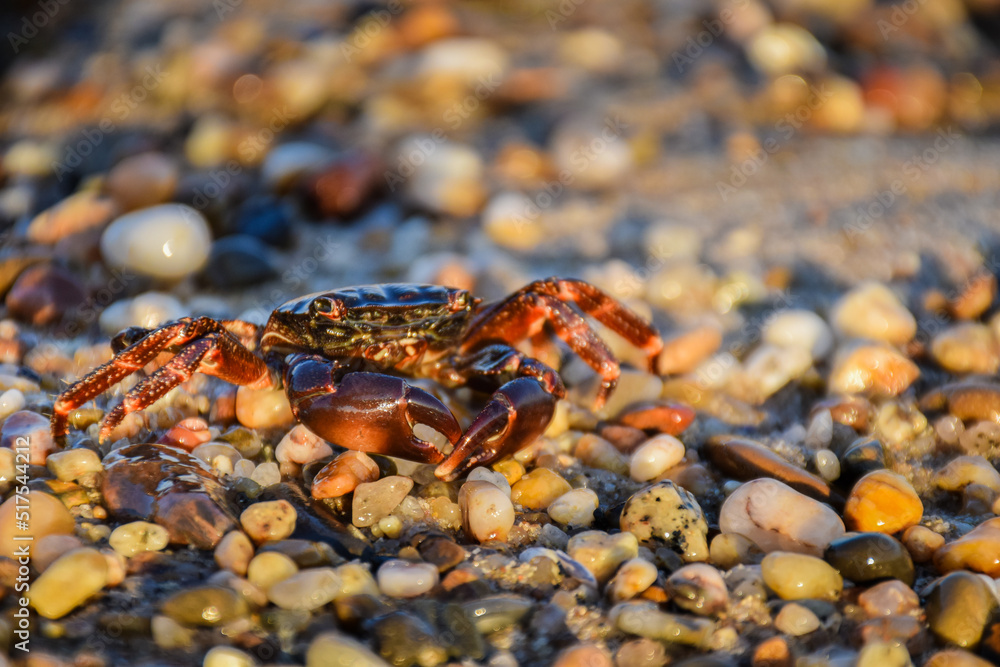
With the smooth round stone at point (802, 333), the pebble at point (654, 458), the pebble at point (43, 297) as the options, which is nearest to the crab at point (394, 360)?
the pebble at point (654, 458)

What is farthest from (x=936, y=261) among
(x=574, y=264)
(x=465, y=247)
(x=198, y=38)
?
(x=198, y=38)

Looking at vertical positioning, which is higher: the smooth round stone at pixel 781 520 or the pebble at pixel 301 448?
the smooth round stone at pixel 781 520

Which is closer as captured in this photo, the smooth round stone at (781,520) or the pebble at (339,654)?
the pebble at (339,654)

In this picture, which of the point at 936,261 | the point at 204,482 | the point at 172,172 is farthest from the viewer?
the point at 172,172

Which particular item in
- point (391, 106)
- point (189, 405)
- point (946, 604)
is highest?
point (391, 106)

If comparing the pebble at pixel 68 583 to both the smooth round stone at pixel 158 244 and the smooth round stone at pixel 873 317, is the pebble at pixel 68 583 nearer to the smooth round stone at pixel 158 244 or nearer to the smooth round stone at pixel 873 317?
the smooth round stone at pixel 158 244

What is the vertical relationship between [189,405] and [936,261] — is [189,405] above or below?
below

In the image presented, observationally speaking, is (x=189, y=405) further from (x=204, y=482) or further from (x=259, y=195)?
(x=259, y=195)
